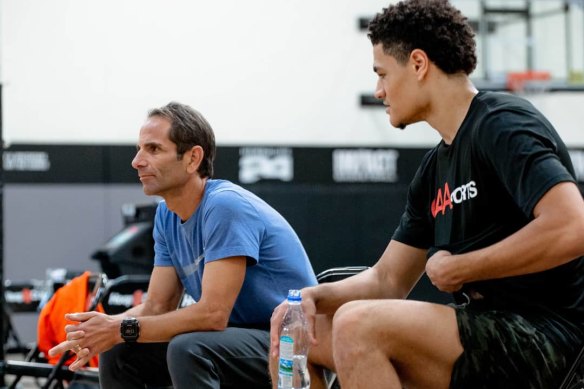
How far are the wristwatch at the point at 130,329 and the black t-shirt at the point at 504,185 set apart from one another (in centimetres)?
97

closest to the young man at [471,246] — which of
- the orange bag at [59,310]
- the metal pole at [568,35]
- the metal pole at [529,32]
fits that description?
the orange bag at [59,310]

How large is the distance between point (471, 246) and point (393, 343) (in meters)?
0.32

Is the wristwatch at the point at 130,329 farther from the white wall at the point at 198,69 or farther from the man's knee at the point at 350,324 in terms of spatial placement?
the white wall at the point at 198,69

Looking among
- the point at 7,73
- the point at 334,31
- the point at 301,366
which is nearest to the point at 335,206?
the point at 334,31

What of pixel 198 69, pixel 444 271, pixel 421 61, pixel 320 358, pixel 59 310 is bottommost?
pixel 59 310

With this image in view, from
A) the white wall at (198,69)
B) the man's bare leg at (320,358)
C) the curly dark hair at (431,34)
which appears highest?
the white wall at (198,69)

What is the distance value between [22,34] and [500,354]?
6.55 m

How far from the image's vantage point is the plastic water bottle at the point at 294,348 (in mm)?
2223

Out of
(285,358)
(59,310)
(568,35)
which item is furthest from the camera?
(568,35)

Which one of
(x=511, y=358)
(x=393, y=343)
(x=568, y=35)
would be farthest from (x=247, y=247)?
(x=568, y=35)

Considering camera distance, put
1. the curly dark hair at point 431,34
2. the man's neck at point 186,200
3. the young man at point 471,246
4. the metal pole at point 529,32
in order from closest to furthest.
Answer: the young man at point 471,246
the curly dark hair at point 431,34
the man's neck at point 186,200
the metal pole at point 529,32

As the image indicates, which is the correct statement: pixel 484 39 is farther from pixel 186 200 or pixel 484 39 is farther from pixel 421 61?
pixel 421 61

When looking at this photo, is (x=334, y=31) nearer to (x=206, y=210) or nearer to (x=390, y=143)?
(x=390, y=143)

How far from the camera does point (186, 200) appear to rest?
2914mm
